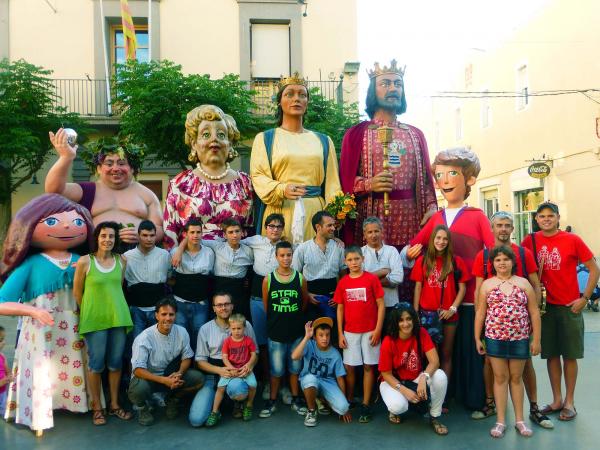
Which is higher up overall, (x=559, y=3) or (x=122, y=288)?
(x=559, y=3)

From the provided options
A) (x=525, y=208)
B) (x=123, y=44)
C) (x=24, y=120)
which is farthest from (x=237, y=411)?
(x=525, y=208)

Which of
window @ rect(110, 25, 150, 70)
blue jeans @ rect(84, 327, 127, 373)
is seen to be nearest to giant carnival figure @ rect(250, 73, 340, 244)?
blue jeans @ rect(84, 327, 127, 373)

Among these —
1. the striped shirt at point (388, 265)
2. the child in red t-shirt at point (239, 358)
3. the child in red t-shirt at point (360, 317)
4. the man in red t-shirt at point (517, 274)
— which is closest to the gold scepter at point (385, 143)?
the striped shirt at point (388, 265)

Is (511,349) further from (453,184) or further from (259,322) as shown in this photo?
(259,322)

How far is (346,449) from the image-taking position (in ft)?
11.2

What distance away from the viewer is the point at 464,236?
13.9 feet

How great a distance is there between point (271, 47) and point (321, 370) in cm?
1280

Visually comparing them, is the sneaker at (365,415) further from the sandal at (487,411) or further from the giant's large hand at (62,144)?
the giant's large hand at (62,144)

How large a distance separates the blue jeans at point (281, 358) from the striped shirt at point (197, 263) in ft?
2.47

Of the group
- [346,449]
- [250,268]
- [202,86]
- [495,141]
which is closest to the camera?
[346,449]

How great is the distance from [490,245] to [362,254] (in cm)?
102

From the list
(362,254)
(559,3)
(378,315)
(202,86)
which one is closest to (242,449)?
(378,315)

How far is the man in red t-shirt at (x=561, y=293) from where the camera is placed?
3.89m

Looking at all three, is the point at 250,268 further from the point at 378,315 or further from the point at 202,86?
the point at 202,86
